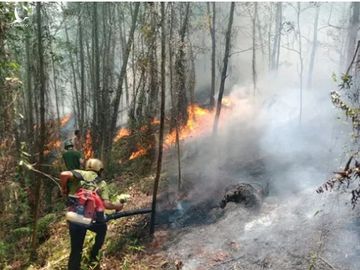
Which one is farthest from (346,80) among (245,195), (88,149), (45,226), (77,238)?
(88,149)

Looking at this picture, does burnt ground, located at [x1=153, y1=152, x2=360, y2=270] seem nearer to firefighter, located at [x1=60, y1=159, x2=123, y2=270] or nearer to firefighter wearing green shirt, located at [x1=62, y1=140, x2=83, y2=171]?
firefighter, located at [x1=60, y1=159, x2=123, y2=270]

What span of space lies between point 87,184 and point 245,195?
3774 mm

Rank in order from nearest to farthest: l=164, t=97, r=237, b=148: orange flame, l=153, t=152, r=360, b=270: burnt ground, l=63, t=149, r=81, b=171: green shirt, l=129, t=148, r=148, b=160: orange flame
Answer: l=153, t=152, r=360, b=270: burnt ground → l=63, t=149, r=81, b=171: green shirt → l=129, t=148, r=148, b=160: orange flame → l=164, t=97, r=237, b=148: orange flame

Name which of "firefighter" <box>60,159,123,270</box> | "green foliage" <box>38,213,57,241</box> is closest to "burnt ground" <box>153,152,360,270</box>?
"firefighter" <box>60,159,123,270</box>

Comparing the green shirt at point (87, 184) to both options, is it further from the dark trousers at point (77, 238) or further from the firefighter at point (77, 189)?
the dark trousers at point (77, 238)

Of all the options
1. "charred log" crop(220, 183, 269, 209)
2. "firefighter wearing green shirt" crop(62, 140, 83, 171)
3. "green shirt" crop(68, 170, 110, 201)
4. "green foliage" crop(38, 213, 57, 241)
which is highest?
"green shirt" crop(68, 170, 110, 201)

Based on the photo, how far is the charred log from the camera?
8812mm

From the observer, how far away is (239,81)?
35.6 meters

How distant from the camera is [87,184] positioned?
21.2 ft

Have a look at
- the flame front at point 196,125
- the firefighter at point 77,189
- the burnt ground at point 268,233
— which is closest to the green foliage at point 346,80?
the burnt ground at point 268,233

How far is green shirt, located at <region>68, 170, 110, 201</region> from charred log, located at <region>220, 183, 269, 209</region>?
11.0 ft

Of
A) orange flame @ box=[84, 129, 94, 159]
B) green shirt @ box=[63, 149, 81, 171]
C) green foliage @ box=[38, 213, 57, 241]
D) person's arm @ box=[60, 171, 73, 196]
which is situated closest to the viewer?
person's arm @ box=[60, 171, 73, 196]

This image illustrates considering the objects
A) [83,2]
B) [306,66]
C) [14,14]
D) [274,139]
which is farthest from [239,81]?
[14,14]

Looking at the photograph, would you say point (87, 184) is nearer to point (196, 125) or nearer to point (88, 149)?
point (88, 149)
